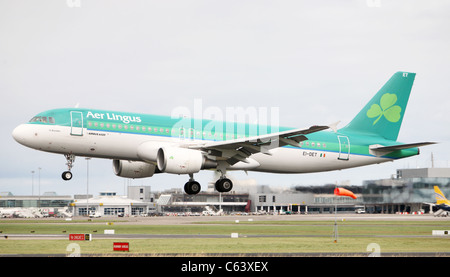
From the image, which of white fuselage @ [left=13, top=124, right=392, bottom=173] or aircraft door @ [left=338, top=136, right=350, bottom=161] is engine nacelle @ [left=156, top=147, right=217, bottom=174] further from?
aircraft door @ [left=338, top=136, right=350, bottom=161]

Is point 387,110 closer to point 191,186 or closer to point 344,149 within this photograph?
point 344,149

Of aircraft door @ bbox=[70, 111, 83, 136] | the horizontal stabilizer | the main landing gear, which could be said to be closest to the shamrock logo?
the horizontal stabilizer

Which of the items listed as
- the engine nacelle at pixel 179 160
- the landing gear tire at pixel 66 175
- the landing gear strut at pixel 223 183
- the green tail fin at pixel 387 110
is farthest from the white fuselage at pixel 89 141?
the green tail fin at pixel 387 110

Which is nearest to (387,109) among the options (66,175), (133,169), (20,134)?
(133,169)

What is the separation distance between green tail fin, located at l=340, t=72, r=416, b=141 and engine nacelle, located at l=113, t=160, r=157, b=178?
16.2 meters

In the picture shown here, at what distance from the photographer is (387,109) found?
179ft

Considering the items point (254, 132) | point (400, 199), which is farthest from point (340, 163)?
point (400, 199)

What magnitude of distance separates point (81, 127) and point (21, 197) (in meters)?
130

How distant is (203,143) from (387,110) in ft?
58.8

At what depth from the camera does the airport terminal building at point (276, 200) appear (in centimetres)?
7962

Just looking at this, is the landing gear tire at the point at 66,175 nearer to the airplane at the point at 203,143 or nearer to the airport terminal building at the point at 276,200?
the airplane at the point at 203,143

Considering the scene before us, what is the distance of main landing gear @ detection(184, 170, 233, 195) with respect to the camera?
1874 inches

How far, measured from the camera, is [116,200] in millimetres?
141875

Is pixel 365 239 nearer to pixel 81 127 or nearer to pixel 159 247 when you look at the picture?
pixel 159 247
